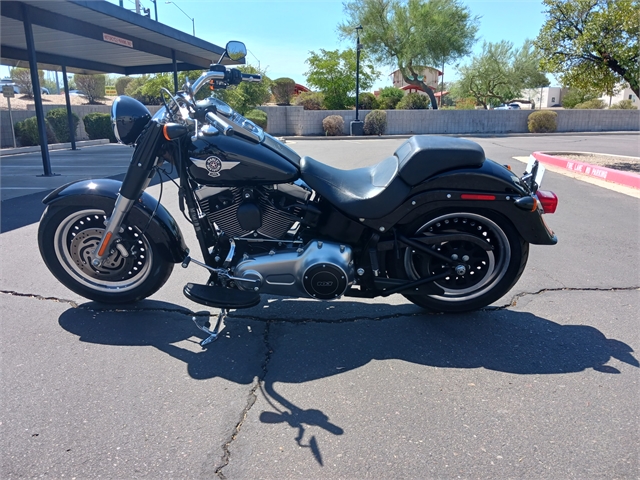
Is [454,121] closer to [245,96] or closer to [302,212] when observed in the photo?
[245,96]

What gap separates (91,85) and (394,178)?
3806cm

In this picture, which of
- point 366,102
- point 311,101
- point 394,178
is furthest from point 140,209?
point 366,102

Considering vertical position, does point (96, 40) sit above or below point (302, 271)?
above

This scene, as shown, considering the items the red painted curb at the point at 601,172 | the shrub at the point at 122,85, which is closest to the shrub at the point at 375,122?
the red painted curb at the point at 601,172

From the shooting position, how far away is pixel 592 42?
33.7 ft

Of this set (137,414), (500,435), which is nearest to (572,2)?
(500,435)

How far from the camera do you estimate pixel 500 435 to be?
2287 millimetres

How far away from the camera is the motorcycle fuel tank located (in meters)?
2.99

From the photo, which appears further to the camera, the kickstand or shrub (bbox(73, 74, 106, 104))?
shrub (bbox(73, 74, 106, 104))

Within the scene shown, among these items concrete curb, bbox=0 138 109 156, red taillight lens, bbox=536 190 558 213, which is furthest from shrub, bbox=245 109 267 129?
red taillight lens, bbox=536 190 558 213

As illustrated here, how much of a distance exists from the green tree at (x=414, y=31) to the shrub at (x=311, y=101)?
5.94 m

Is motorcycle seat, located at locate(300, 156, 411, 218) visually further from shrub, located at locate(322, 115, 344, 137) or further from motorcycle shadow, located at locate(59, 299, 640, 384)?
shrub, located at locate(322, 115, 344, 137)

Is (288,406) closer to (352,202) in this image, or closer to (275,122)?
(352,202)

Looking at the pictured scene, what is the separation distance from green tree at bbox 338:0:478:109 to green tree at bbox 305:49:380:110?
264cm
